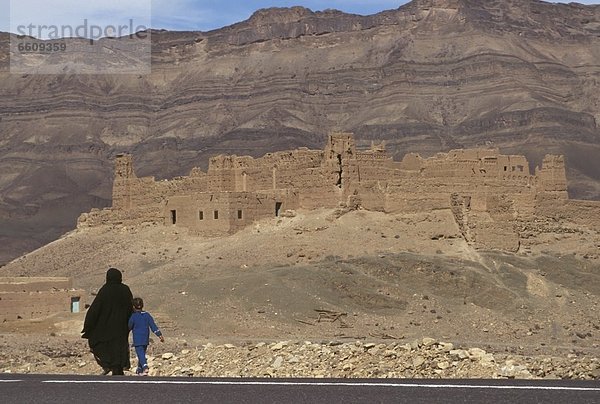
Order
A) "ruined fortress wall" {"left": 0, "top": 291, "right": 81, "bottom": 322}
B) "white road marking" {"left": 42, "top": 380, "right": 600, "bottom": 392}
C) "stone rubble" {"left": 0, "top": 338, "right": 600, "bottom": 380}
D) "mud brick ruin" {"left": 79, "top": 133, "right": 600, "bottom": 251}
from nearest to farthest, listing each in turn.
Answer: "white road marking" {"left": 42, "top": 380, "right": 600, "bottom": 392}, "stone rubble" {"left": 0, "top": 338, "right": 600, "bottom": 380}, "ruined fortress wall" {"left": 0, "top": 291, "right": 81, "bottom": 322}, "mud brick ruin" {"left": 79, "top": 133, "right": 600, "bottom": 251}

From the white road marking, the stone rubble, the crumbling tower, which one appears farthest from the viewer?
the crumbling tower

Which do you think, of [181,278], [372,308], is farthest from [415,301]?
[181,278]

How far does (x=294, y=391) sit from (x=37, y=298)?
2529cm

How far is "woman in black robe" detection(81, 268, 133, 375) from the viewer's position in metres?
15.8

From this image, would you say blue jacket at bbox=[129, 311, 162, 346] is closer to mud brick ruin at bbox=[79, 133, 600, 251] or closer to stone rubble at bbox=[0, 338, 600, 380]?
stone rubble at bbox=[0, 338, 600, 380]

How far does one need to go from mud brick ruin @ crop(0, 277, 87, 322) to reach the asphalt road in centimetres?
2229

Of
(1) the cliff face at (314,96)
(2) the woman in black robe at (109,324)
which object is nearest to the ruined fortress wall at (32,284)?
(2) the woman in black robe at (109,324)

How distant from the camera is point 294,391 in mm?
13875

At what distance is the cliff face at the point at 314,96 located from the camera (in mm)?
126438

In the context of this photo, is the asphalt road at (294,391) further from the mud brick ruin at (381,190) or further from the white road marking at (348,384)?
the mud brick ruin at (381,190)

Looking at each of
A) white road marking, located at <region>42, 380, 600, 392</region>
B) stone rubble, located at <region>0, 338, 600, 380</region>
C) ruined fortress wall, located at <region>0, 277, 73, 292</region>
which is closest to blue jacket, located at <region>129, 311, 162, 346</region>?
white road marking, located at <region>42, 380, 600, 392</region>

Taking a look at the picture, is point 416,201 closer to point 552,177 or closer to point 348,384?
point 552,177

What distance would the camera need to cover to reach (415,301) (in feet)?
126

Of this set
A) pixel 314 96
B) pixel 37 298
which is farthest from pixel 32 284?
pixel 314 96
